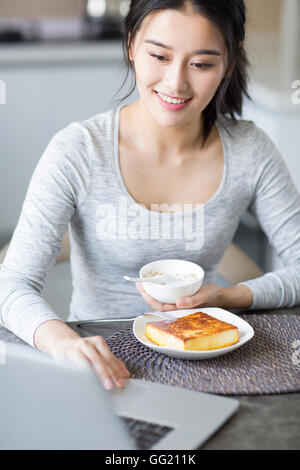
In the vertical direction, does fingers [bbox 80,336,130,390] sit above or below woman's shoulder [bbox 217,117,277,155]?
below

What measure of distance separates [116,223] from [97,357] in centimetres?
47

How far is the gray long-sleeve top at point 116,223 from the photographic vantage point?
1.21 meters

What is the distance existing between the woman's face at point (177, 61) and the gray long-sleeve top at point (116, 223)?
158mm

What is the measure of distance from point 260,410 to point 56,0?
3401 mm

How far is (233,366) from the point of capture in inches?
37.0

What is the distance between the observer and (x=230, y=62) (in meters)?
1.31

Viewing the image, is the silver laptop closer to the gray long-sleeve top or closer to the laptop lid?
the laptop lid

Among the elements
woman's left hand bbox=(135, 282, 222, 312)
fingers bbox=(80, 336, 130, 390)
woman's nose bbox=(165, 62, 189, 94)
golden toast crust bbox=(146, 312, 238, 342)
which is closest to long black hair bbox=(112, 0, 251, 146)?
woman's nose bbox=(165, 62, 189, 94)

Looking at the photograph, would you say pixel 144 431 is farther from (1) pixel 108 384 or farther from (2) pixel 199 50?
(2) pixel 199 50

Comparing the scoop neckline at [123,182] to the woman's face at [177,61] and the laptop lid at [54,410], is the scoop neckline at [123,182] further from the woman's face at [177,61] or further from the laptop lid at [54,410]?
the laptop lid at [54,410]

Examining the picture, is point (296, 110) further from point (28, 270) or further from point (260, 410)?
point (260, 410)

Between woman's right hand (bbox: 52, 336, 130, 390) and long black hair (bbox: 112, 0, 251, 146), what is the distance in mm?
669

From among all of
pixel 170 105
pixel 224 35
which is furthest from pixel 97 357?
pixel 224 35

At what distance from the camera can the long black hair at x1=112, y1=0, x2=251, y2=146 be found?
3.89 feet
